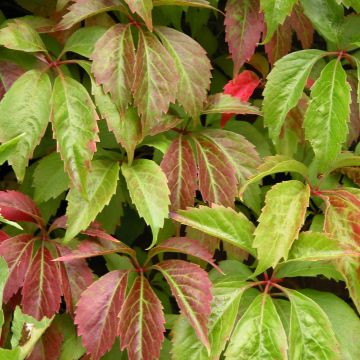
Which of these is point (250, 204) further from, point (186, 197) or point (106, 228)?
point (106, 228)

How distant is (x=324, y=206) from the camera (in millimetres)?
1183

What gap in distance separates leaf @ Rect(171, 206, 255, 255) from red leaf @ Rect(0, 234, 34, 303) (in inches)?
9.7

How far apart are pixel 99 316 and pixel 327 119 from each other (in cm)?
50

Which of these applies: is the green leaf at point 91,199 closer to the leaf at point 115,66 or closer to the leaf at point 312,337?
the leaf at point 115,66


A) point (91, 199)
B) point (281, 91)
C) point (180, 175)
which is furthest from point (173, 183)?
point (281, 91)

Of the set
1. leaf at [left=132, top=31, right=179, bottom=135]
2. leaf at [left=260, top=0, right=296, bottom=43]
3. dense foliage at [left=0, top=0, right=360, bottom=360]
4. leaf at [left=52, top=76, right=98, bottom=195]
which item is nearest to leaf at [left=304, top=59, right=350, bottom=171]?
dense foliage at [left=0, top=0, right=360, bottom=360]

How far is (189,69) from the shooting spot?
1.09 metres

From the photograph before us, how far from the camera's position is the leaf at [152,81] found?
3.40 ft

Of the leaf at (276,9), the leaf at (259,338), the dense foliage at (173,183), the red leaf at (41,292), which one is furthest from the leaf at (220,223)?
the leaf at (276,9)

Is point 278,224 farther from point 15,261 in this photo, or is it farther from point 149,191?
point 15,261

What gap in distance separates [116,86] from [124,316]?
0.37m

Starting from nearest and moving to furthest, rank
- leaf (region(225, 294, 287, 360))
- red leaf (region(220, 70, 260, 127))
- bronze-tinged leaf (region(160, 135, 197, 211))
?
leaf (region(225, 294, 287, 360)), bronze-tinged leaf (region(160, 135, 197, 211)), red leaf (region(220, 70, 260, 127))

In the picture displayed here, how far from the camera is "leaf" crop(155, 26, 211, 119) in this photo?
1088 mm

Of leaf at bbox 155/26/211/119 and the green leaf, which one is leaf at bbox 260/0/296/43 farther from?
the green leaf
